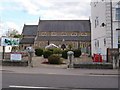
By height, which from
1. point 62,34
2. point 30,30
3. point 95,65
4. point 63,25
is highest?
point 63,25

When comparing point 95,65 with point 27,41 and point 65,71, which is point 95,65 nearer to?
point 65,71

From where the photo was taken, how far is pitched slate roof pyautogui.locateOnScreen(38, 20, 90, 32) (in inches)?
3848

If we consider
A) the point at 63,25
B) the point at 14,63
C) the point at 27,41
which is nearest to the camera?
the point at 14,63

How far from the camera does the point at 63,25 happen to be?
101 meters

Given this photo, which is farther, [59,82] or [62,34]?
[62,34]

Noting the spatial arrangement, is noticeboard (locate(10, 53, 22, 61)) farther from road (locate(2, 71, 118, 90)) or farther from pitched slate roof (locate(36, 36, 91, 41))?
pitched slate roof (locate(36, 36, 91, 41))

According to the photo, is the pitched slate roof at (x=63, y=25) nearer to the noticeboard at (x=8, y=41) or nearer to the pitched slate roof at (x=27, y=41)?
the pitched slate roof at (x=27, y=41)

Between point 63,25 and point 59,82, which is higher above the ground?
point 63,25

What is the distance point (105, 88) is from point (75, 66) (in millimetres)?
12003

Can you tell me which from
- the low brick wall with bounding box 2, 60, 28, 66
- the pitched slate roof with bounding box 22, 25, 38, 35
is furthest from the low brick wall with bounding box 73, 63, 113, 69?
the pitched slate roof with bounding box 22, 25, 38, 35

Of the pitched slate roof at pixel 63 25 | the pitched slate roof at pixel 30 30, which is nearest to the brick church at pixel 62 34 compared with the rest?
the pitched slate roof at pixel 63 25

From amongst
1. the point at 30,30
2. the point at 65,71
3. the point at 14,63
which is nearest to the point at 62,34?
the point at 30,30

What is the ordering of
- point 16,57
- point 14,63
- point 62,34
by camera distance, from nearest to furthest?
1. point 14,63
2. point 16,57
3. point 62,34

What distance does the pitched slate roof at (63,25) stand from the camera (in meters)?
97.8
